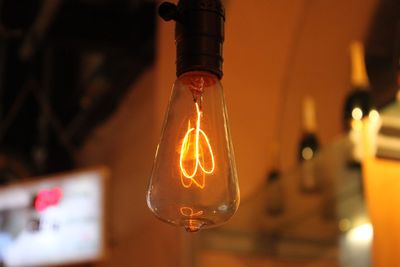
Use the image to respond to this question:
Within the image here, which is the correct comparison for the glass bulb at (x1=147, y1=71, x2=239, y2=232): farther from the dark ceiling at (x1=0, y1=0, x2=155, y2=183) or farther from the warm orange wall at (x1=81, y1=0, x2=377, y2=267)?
the dark ceiling at (x1=0, y1=0, x2=155, y2=183)

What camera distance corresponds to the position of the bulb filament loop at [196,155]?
672 mm

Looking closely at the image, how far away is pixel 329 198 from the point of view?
197cm

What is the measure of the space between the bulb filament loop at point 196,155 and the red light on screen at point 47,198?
226 centimetres

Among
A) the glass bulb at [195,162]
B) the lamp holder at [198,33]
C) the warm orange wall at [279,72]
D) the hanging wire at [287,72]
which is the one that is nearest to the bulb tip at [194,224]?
the glass bulb at [195,162]

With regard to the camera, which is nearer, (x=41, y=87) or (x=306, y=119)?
(x=306, y=119)

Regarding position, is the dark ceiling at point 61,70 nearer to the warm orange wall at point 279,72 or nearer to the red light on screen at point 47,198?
the warm orange wall at point 279,72

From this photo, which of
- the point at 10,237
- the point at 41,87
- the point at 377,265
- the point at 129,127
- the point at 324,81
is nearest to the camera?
the point at 377,265

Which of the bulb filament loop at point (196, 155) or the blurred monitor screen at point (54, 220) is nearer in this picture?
the bulb filament loop at point (196, 155)

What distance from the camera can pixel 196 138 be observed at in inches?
26.8

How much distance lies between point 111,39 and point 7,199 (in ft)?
3.00

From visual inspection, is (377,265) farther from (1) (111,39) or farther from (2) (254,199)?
(1) (111,39)

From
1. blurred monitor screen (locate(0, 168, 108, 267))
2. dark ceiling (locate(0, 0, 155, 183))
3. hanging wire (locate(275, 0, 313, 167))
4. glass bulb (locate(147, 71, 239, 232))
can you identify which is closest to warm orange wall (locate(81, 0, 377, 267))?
hanging wire (locate(275, 0, 313, 167))

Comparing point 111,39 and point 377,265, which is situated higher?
point 111,39

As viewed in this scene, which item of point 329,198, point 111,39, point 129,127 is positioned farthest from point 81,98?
point 329,198
